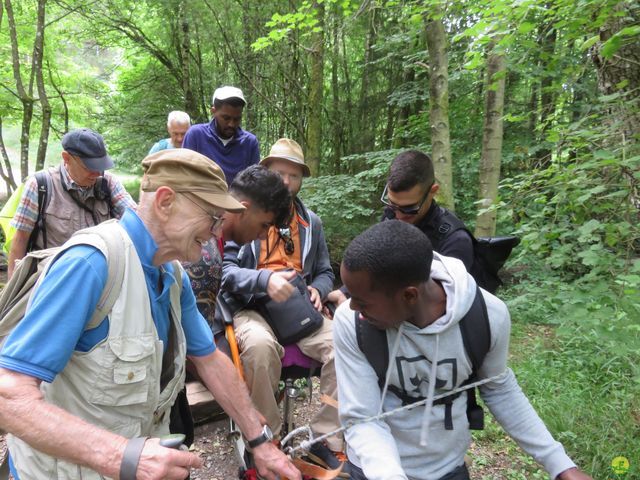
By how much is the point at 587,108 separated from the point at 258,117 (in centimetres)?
901

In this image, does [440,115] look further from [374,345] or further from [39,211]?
[374,345]

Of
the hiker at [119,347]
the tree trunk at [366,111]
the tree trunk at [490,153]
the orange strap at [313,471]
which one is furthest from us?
the tree trunk at [366,111]

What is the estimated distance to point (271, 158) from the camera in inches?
133

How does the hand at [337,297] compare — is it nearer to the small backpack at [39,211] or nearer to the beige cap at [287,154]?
the beige cap at [287,154]

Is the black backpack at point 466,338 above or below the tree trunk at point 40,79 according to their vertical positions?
below

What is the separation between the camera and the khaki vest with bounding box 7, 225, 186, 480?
1385 mm

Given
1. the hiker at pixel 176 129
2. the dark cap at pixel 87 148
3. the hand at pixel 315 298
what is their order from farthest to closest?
1. the hiker at pixel 176 129
2. the dark cap at pixel 87 148
3. the hand at pixel 315 298

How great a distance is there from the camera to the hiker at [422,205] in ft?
8.14

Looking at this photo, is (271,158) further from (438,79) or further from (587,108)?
(438,79)

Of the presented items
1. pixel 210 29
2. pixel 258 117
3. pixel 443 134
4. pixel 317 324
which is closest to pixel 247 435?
pixel 317 324

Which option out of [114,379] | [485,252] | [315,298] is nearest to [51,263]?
[114,379]

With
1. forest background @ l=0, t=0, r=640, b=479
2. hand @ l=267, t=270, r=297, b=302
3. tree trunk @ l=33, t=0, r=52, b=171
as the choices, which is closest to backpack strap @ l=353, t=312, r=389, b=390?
hand @ l=267, t=270, r=297, b=302

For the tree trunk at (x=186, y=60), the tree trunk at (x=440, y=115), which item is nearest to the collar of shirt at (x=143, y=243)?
the tree trunk at (x=440, y=115)

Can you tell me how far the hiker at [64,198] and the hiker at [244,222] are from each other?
0.97 meters
